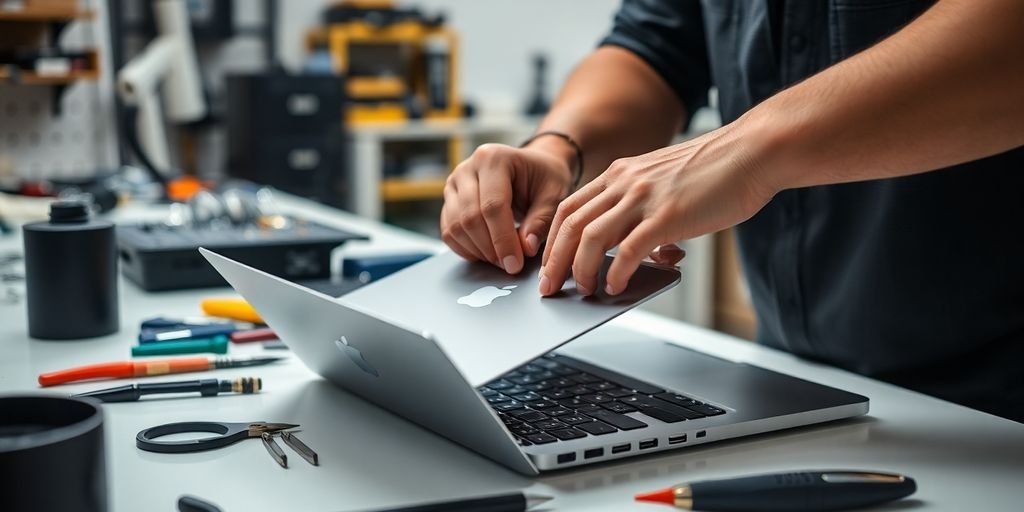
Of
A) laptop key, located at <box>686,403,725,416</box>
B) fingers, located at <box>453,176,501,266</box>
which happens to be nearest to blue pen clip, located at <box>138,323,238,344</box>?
fingers, located at <box>453,176,501,266</box>

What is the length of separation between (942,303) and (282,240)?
0.71m

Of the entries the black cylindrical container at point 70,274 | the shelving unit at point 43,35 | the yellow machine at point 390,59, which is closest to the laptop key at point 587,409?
the black cylindrical container at point 70,274

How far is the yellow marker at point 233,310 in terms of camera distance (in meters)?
1.03

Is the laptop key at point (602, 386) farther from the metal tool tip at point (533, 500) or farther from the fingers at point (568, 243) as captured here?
the metal tool tip at point (533, 500)

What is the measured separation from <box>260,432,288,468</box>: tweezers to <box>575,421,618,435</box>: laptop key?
18 centimetres

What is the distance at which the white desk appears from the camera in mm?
571

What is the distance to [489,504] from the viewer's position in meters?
0.53

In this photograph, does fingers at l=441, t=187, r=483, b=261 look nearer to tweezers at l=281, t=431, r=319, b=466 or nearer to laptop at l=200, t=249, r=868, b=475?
laptop at l=200, t=249, r=868, b=475

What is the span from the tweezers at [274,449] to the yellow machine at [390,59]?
282cm

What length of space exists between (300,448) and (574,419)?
171 mm

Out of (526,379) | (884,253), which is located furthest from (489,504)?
(884,253)

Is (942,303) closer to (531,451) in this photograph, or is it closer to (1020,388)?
(1020,388)

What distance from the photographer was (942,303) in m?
0.93

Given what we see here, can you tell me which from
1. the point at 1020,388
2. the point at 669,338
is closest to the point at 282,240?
the point at 669,338
